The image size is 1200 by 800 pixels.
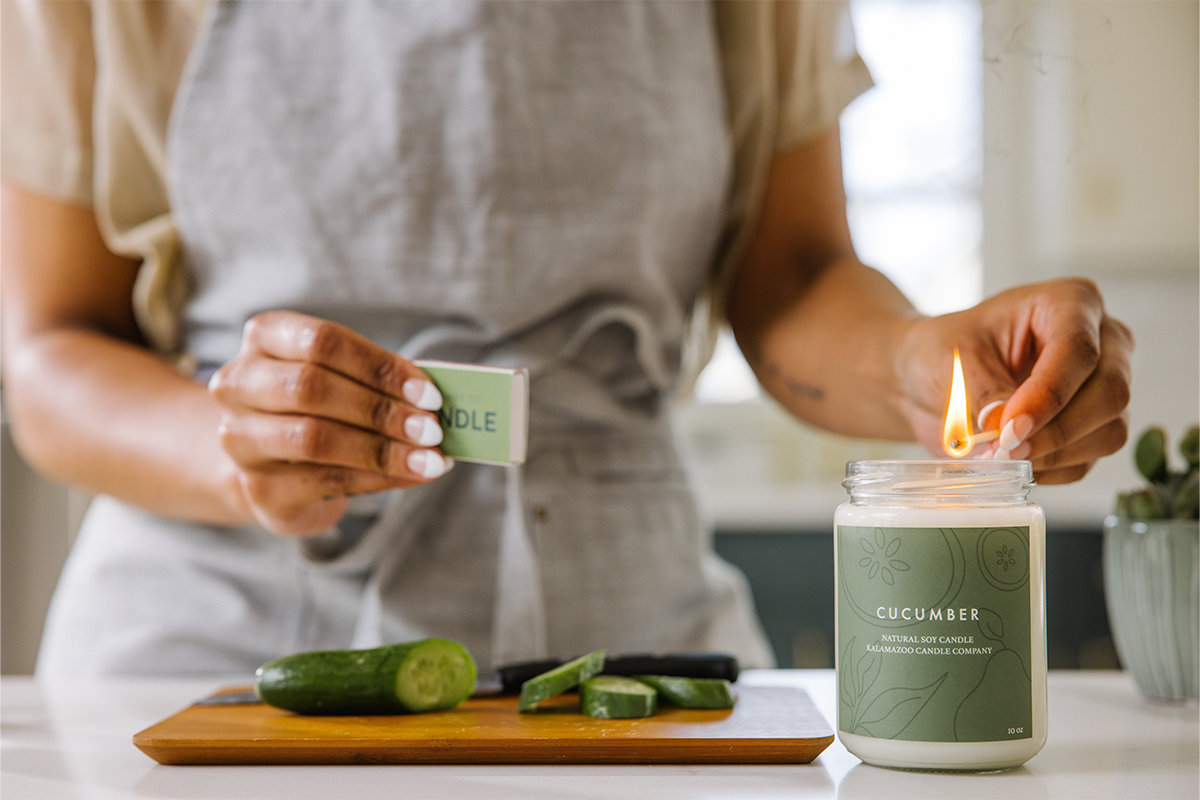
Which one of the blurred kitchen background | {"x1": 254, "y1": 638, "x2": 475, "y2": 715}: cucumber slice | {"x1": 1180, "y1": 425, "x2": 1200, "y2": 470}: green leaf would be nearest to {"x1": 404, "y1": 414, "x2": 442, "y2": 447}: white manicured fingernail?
{"x1": 254, "y1": 638, "x2": 475, "y2": 715}: cucumber slice

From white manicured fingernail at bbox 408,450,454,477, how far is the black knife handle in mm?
151

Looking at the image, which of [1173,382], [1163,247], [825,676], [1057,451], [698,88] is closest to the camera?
[1057,451]

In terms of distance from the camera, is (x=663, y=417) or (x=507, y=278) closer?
(x=507, y=278)

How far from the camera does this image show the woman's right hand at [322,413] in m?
0.59

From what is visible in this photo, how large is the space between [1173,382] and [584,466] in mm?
1881

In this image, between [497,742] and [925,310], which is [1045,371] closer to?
[497,742]

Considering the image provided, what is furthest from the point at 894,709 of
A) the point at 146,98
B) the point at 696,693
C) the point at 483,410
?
the point at 146,98

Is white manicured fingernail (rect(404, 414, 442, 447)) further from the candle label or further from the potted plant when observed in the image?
the potted plant

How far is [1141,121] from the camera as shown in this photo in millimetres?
867

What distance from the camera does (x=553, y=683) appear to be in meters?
0.58

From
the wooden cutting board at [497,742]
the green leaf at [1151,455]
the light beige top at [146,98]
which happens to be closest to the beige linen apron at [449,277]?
the light beige top at [146,98]

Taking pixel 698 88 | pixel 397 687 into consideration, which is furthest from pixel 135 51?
pixel 397 687

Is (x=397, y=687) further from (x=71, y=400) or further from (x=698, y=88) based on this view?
(x=698, y=88)

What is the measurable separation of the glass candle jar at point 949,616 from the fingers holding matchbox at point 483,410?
0.64 feet
